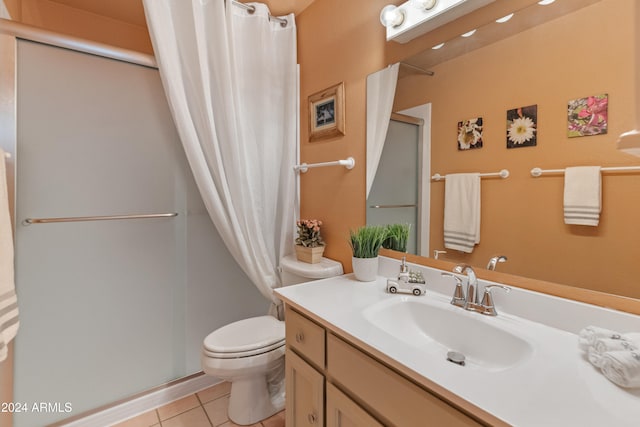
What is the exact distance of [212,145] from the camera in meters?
1.53

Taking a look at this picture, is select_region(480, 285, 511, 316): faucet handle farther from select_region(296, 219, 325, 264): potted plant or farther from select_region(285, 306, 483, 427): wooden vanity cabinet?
select_region(296, 219, 325, 264): potted plant

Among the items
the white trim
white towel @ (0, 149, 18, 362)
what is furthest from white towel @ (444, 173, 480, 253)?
the white trim

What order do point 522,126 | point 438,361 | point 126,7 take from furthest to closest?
1. point 126,7
2. point 522,126
3. point 438,361

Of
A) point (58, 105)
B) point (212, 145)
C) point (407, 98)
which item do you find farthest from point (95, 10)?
point (407, 98)

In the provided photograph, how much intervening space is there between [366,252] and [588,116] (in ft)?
2.88

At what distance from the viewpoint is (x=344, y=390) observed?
35.4 inches

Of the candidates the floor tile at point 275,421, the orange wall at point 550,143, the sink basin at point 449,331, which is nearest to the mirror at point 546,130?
the orange wall at point 550,143

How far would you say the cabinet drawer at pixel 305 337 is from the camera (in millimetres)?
989

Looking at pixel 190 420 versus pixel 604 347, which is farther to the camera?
pixel 190 420

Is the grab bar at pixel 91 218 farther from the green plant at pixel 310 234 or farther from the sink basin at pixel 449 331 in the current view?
the sink basin at pixel 449 331

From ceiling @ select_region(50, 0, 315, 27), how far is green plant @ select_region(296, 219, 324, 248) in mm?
1340

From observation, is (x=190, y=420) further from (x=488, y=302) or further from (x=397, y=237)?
(x=488, y=302)

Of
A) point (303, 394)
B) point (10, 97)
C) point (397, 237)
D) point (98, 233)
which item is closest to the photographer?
point (303, 394)

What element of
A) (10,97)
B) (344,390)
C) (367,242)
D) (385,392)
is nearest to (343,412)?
(344,390)
